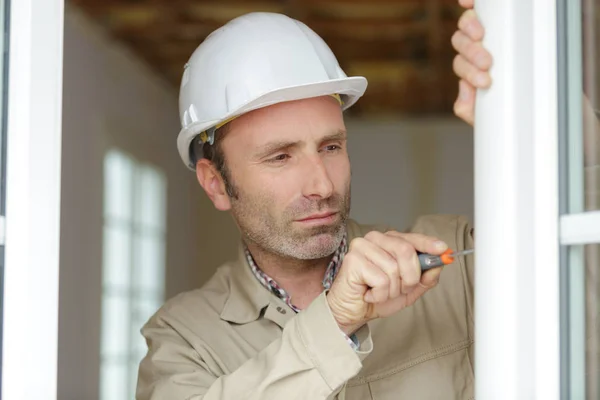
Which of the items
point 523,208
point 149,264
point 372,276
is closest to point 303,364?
point 372,276

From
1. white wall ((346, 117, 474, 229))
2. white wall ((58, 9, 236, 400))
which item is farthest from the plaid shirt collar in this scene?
white wall ((346, 117, 474, 229))

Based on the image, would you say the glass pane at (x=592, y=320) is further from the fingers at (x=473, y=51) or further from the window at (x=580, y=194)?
the fingers at (x=473, y=51)

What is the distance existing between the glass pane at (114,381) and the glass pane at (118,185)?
0.89m

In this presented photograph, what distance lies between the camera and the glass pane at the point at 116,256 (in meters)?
4.74

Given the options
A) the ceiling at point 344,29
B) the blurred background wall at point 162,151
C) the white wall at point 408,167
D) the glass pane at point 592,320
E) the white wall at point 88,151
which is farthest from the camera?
the white wall at point 408,167

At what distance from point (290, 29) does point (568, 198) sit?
1072 mm

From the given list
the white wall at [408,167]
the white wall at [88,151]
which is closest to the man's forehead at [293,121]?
the white wall at [88,151]

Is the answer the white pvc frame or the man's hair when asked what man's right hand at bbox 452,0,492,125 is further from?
the man's hair

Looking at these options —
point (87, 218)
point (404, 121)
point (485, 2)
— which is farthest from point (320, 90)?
point (404, 121)

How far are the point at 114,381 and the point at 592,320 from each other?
14.4 feet

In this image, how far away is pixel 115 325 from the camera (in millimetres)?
4930

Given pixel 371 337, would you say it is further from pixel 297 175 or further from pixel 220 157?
pixel 220 157

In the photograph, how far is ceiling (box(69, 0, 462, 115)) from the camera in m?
4.69

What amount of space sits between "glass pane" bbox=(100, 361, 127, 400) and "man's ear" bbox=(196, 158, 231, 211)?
9.04ft
